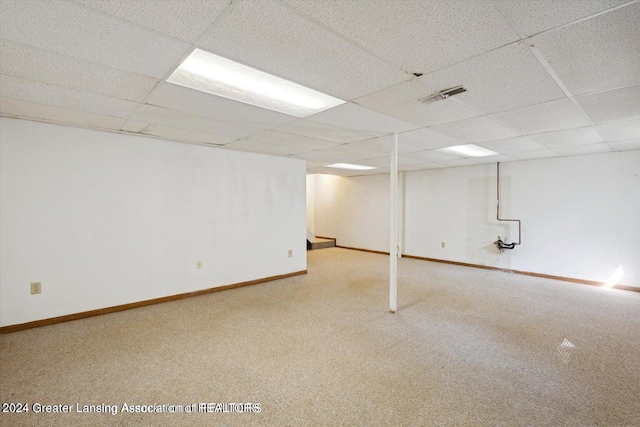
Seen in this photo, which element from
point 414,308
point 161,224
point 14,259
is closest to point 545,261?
point 414,308

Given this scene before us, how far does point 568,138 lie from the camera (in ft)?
12.1

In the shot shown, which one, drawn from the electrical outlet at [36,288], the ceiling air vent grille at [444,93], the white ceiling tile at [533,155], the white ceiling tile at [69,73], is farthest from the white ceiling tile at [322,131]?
the electrical outlet at [36,288]

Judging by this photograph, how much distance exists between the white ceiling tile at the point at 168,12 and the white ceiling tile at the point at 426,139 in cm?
262

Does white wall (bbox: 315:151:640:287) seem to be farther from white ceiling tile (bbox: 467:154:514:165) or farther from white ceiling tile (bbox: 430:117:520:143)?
white ceiling tile (bbox: 430:117:520:143)

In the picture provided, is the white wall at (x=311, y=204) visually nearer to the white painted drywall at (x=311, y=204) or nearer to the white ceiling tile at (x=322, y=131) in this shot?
the white painted drywall at (x=311, y=204)

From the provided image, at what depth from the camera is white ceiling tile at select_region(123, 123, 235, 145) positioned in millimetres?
3264

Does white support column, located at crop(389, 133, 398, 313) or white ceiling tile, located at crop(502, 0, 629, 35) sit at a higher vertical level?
white ceiling tile, located at crop(502, 0, 629, 35)

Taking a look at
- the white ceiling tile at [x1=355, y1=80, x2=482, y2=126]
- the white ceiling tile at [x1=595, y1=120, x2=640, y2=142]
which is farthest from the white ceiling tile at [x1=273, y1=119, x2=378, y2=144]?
the white ceiling tile at [x1=595, y1=120, x2=640, y2=142]

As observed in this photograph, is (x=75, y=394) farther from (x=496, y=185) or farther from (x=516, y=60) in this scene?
(x=496, y=185)

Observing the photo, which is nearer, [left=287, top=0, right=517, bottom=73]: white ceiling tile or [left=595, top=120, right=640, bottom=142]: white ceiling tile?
[left=287, top=0, right=517, bottom=73]: white ceiling tile

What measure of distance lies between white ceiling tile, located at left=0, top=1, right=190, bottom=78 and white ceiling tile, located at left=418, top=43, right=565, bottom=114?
1.70 meters

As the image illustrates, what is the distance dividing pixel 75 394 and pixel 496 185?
6.78 m

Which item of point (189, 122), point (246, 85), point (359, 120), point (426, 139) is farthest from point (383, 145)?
point (189, 122)

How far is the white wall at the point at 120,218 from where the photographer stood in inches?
118
